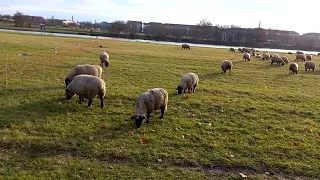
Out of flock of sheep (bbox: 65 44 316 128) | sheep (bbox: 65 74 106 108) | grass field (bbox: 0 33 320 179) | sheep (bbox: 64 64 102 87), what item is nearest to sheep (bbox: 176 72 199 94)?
flock of sheep (bbox: 65 44 316 128)

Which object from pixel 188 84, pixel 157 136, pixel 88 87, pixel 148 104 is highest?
Answer: pixel 88 87

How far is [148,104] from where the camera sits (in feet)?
43.6

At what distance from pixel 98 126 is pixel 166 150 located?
3253mm

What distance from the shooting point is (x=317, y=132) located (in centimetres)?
1389

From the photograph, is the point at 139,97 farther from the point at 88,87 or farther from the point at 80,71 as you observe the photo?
the point at 80,71

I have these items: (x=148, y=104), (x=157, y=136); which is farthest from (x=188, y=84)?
(x=157, y=136)

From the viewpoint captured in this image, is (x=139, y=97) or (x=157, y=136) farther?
(x=139, y=97)

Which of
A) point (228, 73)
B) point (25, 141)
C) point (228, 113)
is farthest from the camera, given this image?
point (228, 73)

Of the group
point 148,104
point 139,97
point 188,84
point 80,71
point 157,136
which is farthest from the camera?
point 188,84

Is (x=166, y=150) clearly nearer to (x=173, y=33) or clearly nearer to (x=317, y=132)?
(x=317, y=132)

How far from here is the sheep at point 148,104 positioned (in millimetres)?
12852

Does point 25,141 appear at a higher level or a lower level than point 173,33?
lower

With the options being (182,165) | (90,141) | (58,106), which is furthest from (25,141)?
(182,165)

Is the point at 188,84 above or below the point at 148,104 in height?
above
